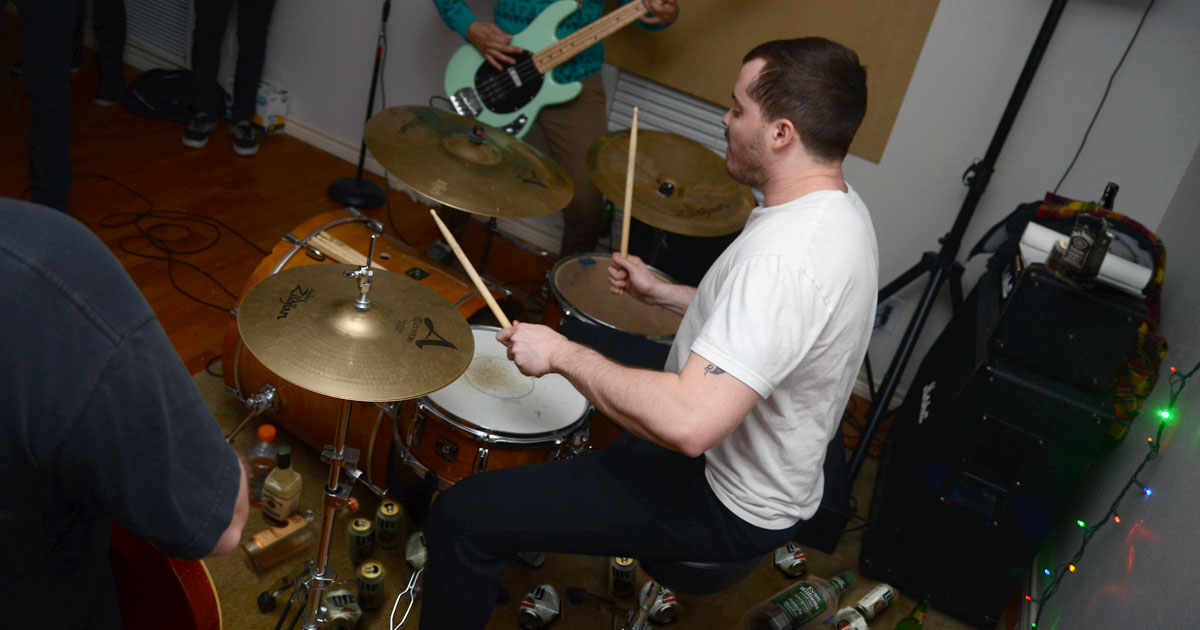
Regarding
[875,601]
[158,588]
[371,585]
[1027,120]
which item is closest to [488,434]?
[371,585]

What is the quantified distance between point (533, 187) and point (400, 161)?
0.34 metres

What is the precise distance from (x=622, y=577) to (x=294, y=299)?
42.5 inches

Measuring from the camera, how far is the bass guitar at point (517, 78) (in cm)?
280

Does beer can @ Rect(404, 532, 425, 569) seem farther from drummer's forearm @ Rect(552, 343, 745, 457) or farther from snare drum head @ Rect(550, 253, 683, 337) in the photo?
drummer's forearm @ Rect(552, 343, 745, 457)

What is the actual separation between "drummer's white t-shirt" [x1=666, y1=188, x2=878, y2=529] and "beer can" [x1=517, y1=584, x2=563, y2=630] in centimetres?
65

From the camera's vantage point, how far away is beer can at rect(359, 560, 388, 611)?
1858 millimetres

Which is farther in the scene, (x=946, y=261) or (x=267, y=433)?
(x=946, y=261)

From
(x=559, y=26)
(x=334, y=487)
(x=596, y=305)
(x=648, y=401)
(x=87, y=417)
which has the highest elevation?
(x=559, y=26)

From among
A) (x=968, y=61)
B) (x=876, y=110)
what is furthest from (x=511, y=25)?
(x=968, y=61)

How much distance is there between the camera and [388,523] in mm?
2033

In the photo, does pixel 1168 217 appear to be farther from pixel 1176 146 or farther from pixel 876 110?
pixel 876 110

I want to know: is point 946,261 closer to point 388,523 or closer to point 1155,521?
point 1155,521

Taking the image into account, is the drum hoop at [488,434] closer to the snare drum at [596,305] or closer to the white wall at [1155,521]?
the snare drum at [596,305]

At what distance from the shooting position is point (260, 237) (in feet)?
10.2
